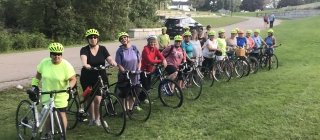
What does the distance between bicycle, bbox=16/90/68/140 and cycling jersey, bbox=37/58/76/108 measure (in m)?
0.11

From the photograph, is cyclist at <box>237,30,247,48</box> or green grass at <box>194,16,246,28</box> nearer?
cyclist at <box>237,30,247,48</box>

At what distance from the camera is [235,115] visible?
9055 millimetres

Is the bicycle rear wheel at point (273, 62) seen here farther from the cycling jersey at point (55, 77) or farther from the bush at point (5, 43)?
the bush at point (5, 43)

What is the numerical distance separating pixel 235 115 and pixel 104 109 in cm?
278

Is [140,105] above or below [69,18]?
below

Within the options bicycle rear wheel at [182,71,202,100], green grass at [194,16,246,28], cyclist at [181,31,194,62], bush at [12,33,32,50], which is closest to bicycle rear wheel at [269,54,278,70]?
cyclist at [181,31,194,62]

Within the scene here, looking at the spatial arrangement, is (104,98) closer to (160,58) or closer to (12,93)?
(160,58)

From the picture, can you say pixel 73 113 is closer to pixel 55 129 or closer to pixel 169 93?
pixel 55 129

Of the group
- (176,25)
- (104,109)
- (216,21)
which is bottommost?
(104,109)

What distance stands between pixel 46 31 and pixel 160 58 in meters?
21.9

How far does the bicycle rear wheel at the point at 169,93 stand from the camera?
9.80 meters

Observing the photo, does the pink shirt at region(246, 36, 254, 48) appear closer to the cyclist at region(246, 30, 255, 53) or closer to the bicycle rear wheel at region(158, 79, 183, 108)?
the cyclist at region(246, 30, 255, 53)

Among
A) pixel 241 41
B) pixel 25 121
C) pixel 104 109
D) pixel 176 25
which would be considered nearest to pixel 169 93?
pixel 104 109

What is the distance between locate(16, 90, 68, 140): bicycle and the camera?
654 centimetres
